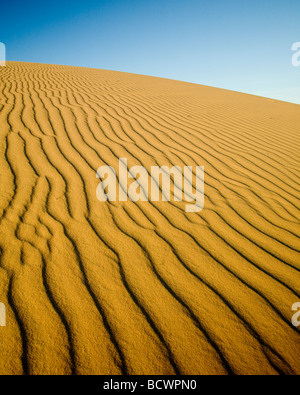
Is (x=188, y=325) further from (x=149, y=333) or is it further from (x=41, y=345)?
(x=41, y=345)

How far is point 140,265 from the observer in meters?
1.65

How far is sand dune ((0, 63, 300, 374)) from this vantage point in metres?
1.17

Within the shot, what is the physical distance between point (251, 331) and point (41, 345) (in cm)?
115

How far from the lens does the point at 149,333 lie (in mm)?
1252

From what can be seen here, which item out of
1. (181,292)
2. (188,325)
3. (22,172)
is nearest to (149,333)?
(188,325)

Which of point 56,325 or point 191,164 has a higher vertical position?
point 191,164

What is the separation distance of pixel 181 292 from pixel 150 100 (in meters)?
5.96

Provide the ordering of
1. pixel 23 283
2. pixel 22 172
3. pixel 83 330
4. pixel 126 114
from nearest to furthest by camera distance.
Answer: pixel 83 330 → pixel 23 283 → pixel 22 172 → pixel 126 114

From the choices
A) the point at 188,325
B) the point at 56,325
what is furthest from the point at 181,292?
the point at 56,325

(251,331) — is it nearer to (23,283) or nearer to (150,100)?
(23,283)

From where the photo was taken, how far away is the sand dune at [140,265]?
117 centimetres

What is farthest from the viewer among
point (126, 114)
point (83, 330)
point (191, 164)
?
point (126, 114)
